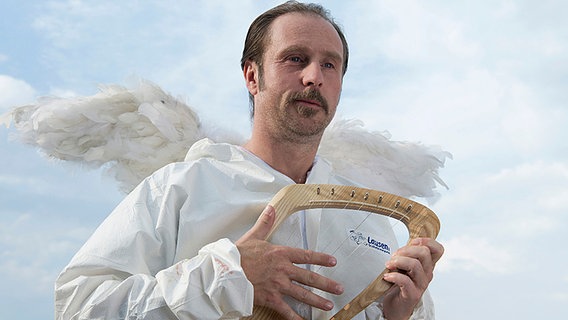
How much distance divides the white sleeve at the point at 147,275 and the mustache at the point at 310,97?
0.55 meters

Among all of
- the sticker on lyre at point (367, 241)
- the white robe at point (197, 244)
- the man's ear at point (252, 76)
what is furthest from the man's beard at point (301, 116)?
the sticker on lyre at point (367, 241)

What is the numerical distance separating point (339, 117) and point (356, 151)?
0.19 metres

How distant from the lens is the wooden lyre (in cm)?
247

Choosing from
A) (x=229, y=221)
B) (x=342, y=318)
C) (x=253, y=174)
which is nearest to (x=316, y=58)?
(x=253, y=174)

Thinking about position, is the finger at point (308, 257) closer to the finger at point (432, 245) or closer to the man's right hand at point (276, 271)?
the man's right hand at point (276, 271)

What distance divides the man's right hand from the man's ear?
75cm

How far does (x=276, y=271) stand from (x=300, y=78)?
2.56 ft

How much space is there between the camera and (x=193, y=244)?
257 centimetres

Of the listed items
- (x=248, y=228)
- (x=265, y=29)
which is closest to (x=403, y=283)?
(x=248, y=228)

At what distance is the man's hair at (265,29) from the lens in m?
3.03

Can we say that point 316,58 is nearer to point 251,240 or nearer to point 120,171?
point 251,240

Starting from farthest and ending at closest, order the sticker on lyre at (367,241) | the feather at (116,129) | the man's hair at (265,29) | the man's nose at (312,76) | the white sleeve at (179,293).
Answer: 1. the feather at (116,129)
2. the man's hair at (265,29)
3. the sticker on lyre at (367,241)
4. the man's nose at (312,76)
5. the white sleeve at (179,293)

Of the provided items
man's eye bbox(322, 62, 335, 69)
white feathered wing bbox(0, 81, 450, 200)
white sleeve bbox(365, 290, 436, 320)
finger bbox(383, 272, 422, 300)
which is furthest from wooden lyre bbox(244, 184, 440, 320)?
white feathered wing bbox(0, 81, 450, 200)

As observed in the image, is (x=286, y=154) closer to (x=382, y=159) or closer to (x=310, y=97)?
(x=310, y=97)
